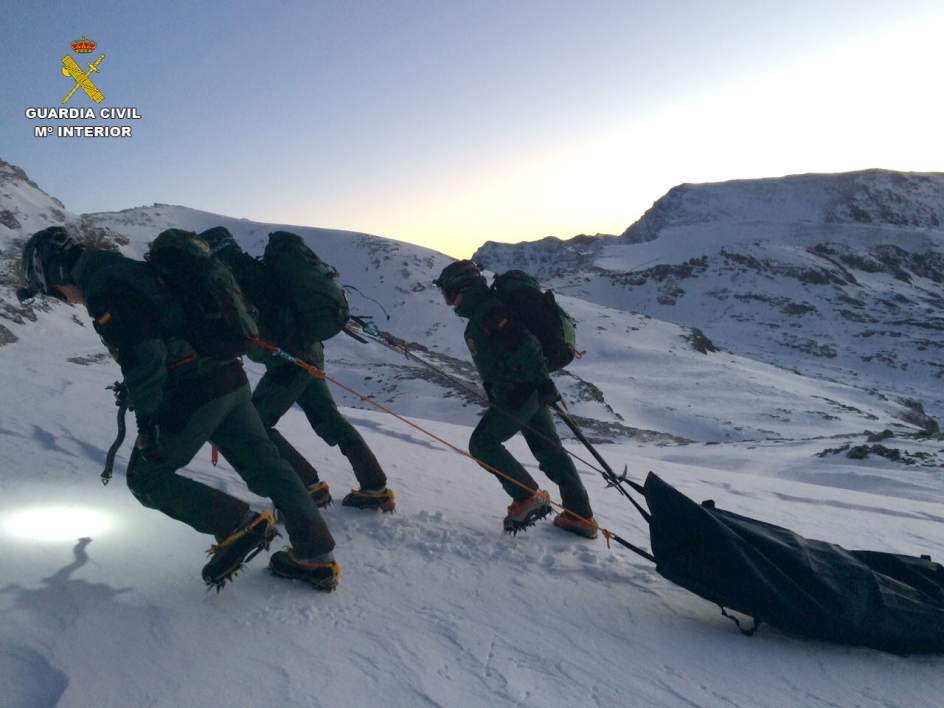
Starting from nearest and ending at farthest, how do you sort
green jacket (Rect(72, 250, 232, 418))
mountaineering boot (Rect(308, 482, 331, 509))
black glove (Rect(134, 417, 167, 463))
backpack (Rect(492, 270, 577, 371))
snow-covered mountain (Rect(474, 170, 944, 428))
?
green jacket (Rect(72, 250, 232, 418)) → black glove (Rect(134, 417, 167, 463)) → backpack (Rect(492, 270, 577, 371)) → mountaineering boot (Rect(308, 482, 331, 509)) → snow-covered mountain (Rect(474, 170, 944, 428))

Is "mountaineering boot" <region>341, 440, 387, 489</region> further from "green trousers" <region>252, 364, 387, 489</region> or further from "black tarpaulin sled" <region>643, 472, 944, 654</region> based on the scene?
"black tarpaulin sled" <region>643, 472, 944, 654</region>

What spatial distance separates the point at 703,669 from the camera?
2.94m

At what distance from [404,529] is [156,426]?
78.9 inches

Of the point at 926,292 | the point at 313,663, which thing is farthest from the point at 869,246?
the point at 313,663

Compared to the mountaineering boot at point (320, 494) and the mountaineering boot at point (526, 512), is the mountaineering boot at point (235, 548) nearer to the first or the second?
the mountaineering boot at point (320, 494)

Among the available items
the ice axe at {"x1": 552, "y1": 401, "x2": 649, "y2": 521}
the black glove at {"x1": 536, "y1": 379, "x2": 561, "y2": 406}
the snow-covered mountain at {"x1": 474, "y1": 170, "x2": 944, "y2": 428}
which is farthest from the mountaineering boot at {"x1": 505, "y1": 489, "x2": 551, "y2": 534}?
the snow-covered mountain at {"x1": 474, "y1": 170, "x2": 944, "y2": 428}

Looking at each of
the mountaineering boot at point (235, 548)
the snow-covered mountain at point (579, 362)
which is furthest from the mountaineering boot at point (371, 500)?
the snow-covered mountain at point (579, 362)

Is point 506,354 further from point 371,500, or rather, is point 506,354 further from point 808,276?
point 808,276

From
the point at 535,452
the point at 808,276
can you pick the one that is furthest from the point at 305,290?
the point at 808,276

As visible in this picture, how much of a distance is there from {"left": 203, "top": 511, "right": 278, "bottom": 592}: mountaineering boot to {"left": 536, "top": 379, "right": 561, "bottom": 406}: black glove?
2186mm

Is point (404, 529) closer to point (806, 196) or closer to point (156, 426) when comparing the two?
point (156, 426)

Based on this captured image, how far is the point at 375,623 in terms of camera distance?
3.09m

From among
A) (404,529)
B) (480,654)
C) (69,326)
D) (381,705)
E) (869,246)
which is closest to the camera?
(381,705)

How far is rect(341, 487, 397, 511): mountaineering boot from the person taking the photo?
486 centimetres
